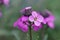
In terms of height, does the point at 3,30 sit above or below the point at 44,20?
below

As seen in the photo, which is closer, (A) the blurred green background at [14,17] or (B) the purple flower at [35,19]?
(B) the purple flower at [35,19]

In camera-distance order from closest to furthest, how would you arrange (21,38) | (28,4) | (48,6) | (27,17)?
(27,17) → (21,38) → (28,4) → (48,6)

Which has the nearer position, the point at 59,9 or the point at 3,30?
the point at 3,30

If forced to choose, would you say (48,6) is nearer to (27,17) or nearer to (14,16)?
(14,16)

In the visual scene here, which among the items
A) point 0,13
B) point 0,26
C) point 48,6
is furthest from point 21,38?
point 48,6

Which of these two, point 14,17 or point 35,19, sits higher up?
point 35,19

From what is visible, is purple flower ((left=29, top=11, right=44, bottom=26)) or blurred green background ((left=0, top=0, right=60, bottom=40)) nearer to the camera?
purple flower ((left=29, top=11, right=44, bottom=26))

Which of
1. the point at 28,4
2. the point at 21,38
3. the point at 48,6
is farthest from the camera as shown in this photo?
the point at 48,6

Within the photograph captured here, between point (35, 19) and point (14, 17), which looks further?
point (14, 17)

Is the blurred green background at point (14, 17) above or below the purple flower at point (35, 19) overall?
below

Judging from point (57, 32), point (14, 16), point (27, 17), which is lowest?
point (57, 32)

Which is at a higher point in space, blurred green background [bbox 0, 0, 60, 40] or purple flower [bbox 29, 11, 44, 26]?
purple flower [bbox 29, 11, 44, 26]
